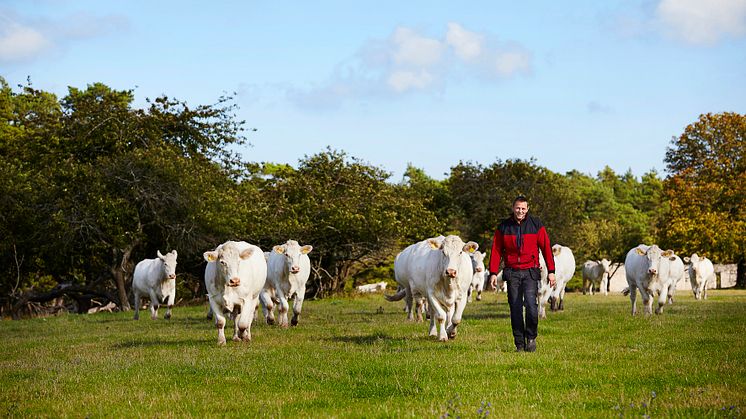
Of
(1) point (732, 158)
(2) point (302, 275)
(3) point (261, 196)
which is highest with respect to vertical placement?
(1) point (732, 158)

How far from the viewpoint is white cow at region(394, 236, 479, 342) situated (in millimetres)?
13688

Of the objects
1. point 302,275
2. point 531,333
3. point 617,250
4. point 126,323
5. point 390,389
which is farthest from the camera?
point 617,250

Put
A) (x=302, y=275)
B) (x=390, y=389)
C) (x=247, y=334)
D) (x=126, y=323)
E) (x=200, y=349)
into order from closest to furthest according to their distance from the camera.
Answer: (x=390, y=389) → (x=200, y=349) → (x=247, y=334) → (x=302, y=275) → (x=126, y=323)

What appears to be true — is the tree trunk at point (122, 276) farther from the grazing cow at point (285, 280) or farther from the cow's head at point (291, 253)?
the cow's head at point (291, 253)

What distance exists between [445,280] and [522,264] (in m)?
2.30

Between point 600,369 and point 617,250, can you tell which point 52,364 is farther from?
point 617,250

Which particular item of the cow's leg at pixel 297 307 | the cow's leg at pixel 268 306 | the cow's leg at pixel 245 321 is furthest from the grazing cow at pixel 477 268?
the cow's leg at pixel 245 321

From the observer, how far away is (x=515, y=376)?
920 cm

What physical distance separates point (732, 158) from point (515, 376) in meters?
51.3

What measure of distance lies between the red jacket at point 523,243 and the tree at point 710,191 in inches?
1628

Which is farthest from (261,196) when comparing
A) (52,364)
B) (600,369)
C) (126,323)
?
(600,369)

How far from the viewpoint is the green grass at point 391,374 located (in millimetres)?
7562

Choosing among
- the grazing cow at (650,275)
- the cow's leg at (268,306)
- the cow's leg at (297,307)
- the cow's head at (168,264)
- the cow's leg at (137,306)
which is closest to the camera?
the cow's leg at (297,307)

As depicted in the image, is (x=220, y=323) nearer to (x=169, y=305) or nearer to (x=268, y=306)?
(x=268, y=306)
